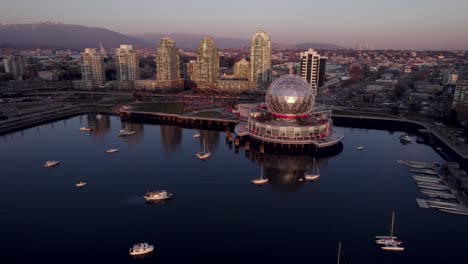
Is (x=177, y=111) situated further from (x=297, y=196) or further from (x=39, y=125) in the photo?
(x=297, y=196)

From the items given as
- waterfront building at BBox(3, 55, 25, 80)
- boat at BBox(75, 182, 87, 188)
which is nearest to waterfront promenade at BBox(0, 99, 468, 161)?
boat at BBox(75, 182, 87, 188)

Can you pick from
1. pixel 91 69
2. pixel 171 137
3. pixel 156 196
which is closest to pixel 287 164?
pixel 156 196

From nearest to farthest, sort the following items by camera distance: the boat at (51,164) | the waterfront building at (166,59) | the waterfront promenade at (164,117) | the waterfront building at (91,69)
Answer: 1. the boat at (51,164)
2. the waterfront promenade at (164,117)
3. the waterfront building at (166,59)
4. the waterfront building at (91,69)

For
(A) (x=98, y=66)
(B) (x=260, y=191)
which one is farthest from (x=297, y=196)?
(A) (x=98, y=66)

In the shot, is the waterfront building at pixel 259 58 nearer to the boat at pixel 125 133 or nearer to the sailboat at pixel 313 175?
the boat at pixel 125 133

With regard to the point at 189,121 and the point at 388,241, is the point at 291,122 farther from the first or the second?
the point at 388,241

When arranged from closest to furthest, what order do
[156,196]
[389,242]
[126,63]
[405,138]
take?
[389,242] < [156,196] < [405,138] < [126,63]

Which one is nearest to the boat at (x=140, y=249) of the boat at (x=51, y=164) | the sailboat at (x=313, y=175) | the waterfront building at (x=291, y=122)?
the sailboat at (x=313, y=175)
